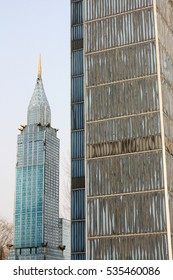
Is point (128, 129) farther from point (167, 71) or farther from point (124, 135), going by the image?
point (167, 71)

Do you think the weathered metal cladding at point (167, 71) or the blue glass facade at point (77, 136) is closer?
the weathered metal cladding at point (167, 71)

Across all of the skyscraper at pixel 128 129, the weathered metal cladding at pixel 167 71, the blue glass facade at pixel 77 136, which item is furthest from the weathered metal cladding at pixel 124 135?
the blue glass facade at pixel 77 136

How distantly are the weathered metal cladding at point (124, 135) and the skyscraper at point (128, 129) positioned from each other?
0.11 metres

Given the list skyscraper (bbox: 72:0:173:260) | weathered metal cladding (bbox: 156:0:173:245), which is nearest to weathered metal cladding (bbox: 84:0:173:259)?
skyscraper (bbox: 72:0:173:260)

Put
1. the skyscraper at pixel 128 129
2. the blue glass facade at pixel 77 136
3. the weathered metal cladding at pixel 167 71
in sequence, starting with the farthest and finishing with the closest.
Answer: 1. the blue glass facade at pixel 77 136
2. the weathered metal cladding at pixel 167 71
3. the skyscraper at pixel 128 129

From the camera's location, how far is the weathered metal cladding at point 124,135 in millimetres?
57250

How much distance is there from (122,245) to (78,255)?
8848mm

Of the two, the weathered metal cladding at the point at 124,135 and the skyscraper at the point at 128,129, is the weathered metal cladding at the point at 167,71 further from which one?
the weathered metal cladding at the point at 124,135

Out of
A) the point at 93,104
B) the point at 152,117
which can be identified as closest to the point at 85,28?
the point at 93,104

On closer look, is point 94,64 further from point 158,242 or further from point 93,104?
point 158,242

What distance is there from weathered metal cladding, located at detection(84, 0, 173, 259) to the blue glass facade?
571 cm

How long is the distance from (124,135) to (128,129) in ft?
2.84

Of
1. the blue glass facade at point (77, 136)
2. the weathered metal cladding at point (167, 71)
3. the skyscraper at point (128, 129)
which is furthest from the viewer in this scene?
the blue glass facade at point (77, 136)

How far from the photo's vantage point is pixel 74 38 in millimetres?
74188
